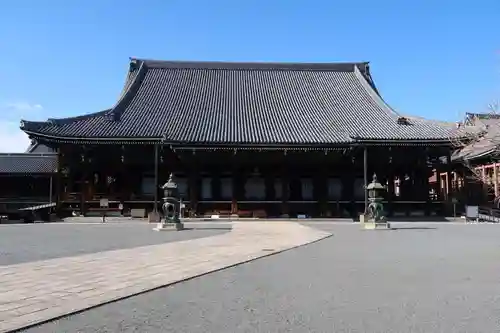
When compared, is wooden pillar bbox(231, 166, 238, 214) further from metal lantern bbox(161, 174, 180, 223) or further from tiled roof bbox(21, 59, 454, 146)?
metal lantern bbox(161, 174, 180, 223)

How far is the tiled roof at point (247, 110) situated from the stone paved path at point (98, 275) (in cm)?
1646

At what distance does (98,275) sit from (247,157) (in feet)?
69.7

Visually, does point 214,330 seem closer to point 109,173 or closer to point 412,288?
point 412,288

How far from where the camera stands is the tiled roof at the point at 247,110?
2828cm

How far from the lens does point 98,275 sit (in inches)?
322

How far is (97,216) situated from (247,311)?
80.7 feet

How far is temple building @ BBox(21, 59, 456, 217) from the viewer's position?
2792cm

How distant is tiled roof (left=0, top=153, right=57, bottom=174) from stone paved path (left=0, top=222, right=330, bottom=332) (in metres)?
23.1

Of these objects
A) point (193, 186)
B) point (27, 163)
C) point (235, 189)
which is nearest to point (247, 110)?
point (235, 189)

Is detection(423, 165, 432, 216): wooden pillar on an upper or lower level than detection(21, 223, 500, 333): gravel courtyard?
upper

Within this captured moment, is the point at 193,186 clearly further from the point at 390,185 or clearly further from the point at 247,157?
the point at 390,185

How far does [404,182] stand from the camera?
3094 centimetres

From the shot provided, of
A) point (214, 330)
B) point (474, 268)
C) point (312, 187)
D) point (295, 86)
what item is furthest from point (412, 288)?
point (295, 86)

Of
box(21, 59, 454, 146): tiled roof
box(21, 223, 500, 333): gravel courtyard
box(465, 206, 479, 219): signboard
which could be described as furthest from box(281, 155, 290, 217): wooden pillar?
box(21, 223, 500, 333): gravel courtyard
